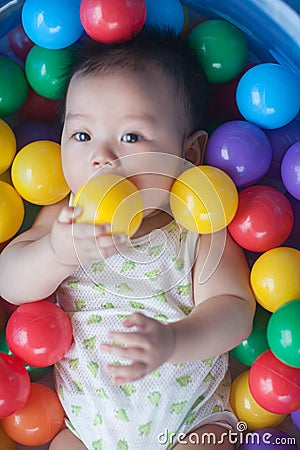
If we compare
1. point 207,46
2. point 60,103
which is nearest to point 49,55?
point 60,103

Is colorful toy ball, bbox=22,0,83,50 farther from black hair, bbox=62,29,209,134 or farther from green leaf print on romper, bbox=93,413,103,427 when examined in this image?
green leaf print on romper, bbox=93,413,103,427

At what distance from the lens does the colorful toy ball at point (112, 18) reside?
1047 millimetres

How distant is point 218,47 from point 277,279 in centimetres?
39

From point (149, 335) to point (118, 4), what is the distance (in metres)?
0.51

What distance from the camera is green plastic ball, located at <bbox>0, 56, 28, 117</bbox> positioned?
1157mm

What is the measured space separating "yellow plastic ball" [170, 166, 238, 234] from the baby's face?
1.1 inches

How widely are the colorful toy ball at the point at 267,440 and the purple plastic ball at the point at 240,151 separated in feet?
Result: 1.28

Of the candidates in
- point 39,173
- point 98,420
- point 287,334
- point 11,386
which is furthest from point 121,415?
point 39,173

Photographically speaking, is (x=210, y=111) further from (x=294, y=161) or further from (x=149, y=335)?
(x=149, y=335)

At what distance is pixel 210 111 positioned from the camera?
3.93 feet

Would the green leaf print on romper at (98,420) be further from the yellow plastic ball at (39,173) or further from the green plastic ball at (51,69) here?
the green plastic ball at (51,69)

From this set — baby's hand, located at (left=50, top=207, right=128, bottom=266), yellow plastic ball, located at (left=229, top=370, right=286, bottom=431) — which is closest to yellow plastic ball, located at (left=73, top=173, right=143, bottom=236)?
baby's hand, located at (left=50, top=207, right=128, bottom=266)

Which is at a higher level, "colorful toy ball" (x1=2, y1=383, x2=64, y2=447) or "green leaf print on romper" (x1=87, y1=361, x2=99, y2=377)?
"green leaf print on romper" (x1=87, y1=361, x2=99, y2=377)

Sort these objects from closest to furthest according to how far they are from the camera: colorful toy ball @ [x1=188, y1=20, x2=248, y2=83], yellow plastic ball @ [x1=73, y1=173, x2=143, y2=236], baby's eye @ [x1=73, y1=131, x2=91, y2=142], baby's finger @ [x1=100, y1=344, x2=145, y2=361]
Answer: baby's finger @ [x1=100, y1=344, x2=145, y2=361] → yellow plastic ball @ [x1=73, y1=173, x2=143, y2=236] → baby's eye @ [x1=73, y1=131, x2=91, y2=142] → colorful toy ball @ [x1=188, y1=20, x2=248, y2=83]
